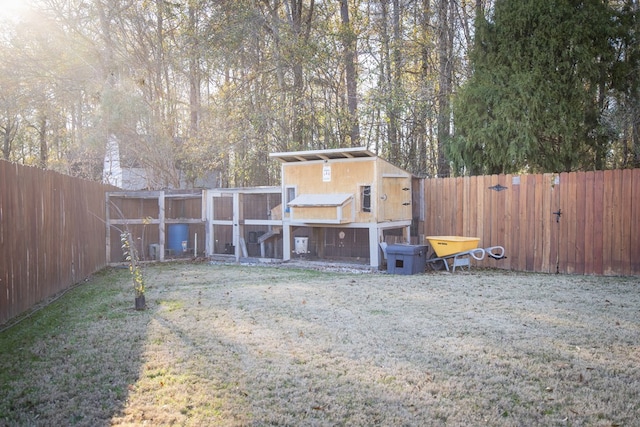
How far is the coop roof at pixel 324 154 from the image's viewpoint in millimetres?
10078

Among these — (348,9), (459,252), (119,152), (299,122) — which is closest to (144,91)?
(119,152)

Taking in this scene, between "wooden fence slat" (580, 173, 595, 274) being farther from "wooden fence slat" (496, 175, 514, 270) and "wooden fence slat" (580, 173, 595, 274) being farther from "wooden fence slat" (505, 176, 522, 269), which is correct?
"wooden fence slat" (496, 175, 514, 270)

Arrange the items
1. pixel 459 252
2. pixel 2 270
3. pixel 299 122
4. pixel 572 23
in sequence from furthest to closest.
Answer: pixel 299 122, pixel 572 23, pixel 459 252, pixel 2 270

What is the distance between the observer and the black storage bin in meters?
9.57

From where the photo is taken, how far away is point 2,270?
5.13 meters

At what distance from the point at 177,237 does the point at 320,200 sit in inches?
194

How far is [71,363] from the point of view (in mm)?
3871

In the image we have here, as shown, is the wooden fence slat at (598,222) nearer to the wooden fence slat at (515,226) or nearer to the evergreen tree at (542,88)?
the wooden fence slat at (515,226)

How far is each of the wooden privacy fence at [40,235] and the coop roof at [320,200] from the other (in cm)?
419

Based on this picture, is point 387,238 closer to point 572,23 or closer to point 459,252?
point 459,252

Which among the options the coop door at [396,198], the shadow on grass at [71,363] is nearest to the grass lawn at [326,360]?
the shadow on grass at [71,363]

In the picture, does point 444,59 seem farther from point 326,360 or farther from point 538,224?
point 326,360

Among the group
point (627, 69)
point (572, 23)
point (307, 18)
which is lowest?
point (627, 69)

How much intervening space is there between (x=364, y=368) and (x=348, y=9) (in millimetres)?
15547
